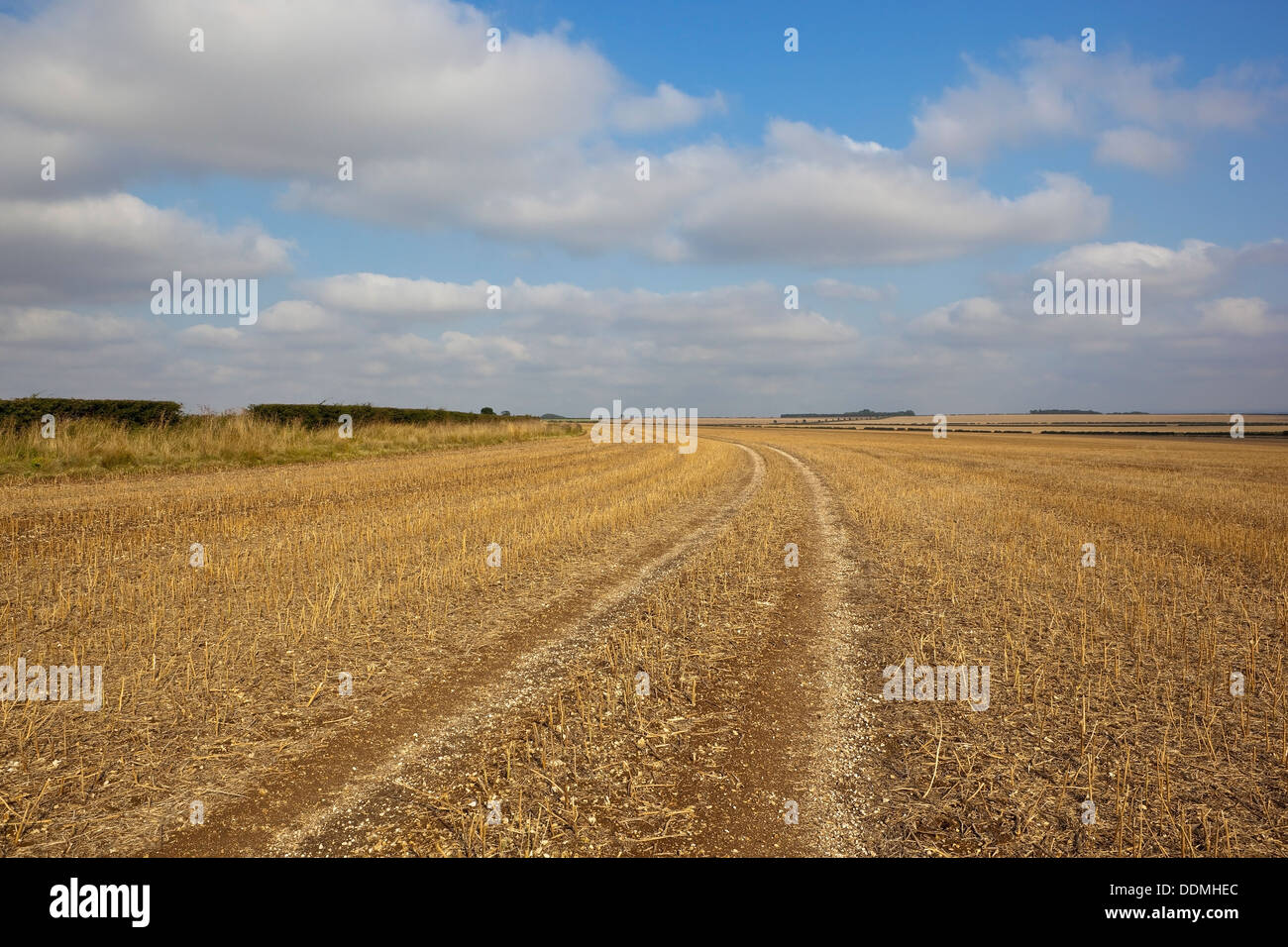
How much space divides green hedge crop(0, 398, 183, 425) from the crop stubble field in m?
14.7

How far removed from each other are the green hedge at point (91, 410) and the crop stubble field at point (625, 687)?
14.7 m

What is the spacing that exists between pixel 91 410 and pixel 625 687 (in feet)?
107

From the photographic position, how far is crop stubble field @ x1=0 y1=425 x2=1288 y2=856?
4387mm

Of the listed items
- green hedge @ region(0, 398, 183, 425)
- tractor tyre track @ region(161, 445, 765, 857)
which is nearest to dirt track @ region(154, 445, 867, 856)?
tractor tyre track @ region(161, 445, 765, 857)

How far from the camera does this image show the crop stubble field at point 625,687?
4.39 metres

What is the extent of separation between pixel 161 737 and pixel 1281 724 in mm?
9964

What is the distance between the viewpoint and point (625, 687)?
6641 mm

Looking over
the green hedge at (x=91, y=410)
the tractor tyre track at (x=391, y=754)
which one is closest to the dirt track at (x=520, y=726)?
the tractor tyre track at (x=391, y=754)

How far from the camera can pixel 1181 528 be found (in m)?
15.1

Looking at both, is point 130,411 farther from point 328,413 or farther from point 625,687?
point 625,687
